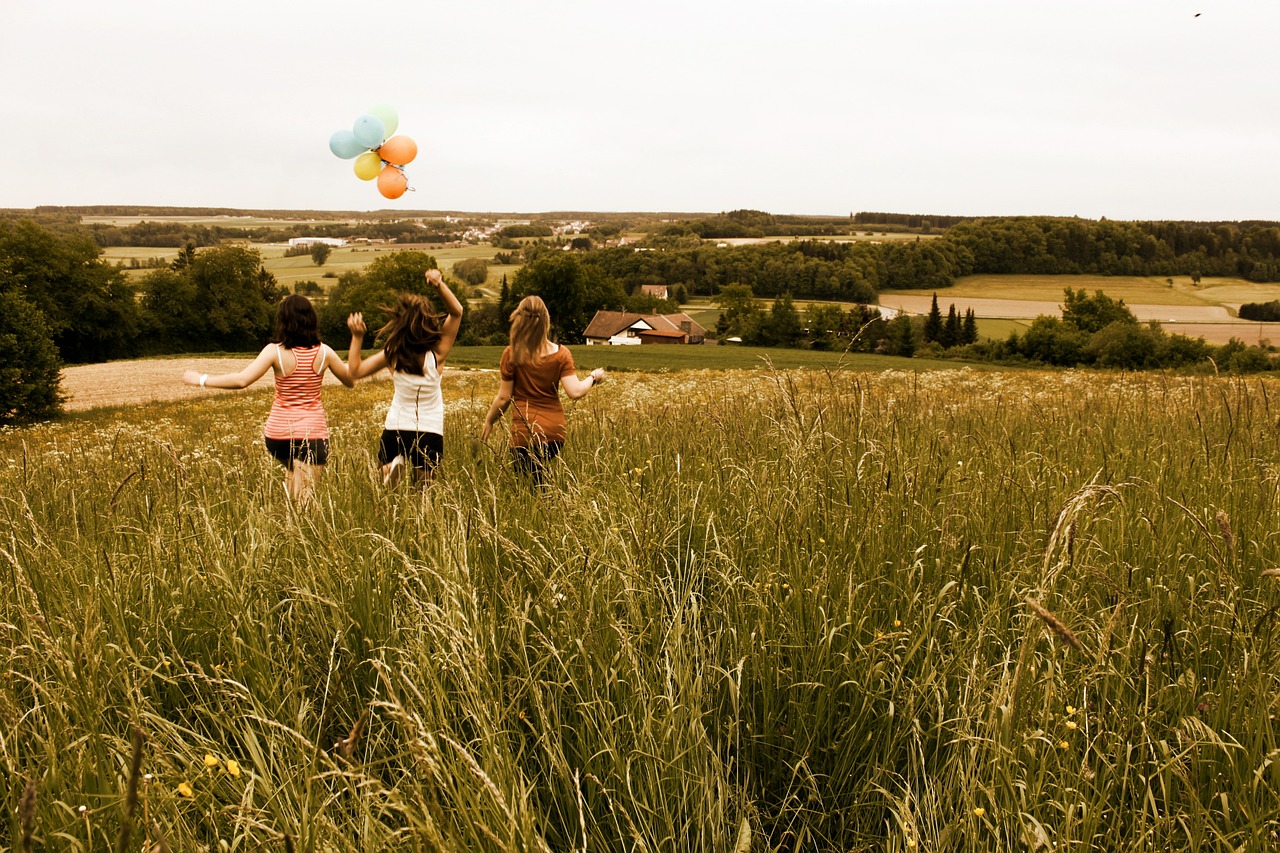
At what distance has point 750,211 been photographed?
6914 inches

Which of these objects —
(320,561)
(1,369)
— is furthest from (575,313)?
(320,561)

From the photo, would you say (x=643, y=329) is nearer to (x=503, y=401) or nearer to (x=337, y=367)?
(x=337, y=367)

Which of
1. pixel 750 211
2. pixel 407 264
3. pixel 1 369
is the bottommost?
pixel 1 369

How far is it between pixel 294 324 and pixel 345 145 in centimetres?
227

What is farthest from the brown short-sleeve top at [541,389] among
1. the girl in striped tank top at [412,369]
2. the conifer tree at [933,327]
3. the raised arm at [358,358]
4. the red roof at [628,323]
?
the red roof at [628,323]

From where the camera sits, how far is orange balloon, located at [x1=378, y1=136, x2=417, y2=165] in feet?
26.0

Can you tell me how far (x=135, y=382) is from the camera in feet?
154

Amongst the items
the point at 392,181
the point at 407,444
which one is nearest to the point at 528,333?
the point at 407,444

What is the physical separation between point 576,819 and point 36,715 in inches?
63.7

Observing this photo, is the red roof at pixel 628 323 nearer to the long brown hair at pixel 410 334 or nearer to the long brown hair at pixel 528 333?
the long brown hair at pixel 410 334

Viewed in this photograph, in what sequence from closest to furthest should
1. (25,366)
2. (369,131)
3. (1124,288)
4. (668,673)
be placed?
1. (668,673)
2. (369,131)
3. (25,366)
4. (1124,288)

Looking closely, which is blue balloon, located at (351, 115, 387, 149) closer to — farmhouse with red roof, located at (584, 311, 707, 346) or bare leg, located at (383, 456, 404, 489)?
bare leg, located at (383, 456, 404, 489)

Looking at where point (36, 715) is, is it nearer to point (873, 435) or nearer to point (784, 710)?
point (784, 710)

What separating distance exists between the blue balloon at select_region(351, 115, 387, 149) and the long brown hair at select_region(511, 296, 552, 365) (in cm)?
293
